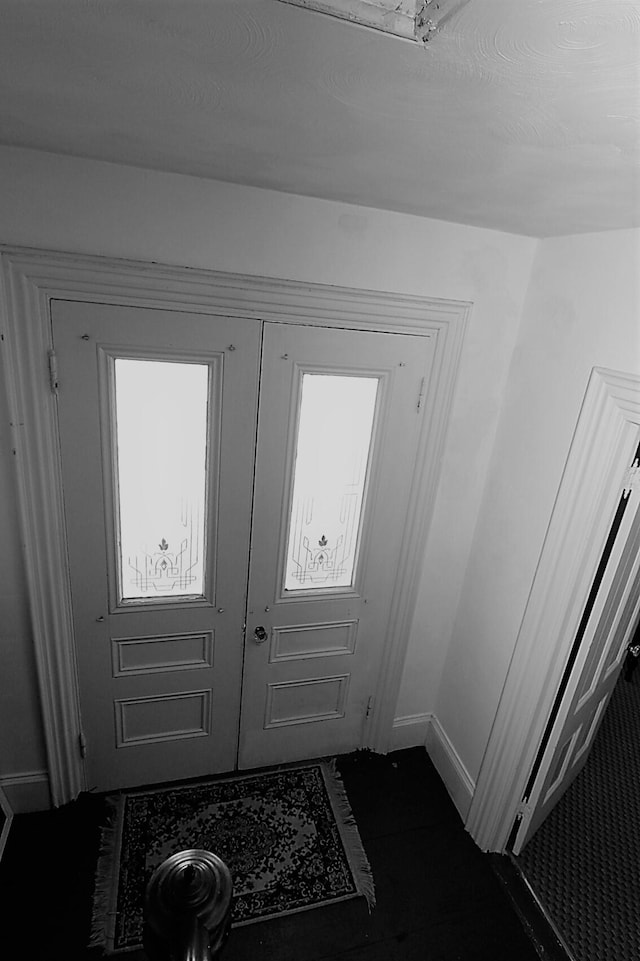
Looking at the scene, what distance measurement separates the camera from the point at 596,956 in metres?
2.02

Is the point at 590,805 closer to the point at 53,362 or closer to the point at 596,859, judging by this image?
the point at 596,859

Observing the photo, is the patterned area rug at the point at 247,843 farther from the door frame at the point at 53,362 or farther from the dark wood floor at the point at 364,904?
the door frame at the point at 53,362

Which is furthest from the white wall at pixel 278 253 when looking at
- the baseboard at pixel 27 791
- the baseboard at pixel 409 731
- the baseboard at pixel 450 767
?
the baseboard at pixel 409 731

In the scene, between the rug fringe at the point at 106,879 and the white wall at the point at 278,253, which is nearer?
the white wall at the point at 278,253

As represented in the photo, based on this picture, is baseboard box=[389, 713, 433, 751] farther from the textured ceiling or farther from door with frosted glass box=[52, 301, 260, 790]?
the textured ceiling

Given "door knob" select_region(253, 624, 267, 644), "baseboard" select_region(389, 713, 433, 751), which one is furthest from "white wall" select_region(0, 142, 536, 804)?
"door knob" select_region(253, 624, 267, 644)

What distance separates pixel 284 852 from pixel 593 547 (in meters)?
1.75

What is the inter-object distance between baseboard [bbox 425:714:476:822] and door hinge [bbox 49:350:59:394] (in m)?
2.35

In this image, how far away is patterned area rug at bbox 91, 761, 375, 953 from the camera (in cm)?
206

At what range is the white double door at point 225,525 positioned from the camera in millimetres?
1892

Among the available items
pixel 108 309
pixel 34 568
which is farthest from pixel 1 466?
pixel 108 309

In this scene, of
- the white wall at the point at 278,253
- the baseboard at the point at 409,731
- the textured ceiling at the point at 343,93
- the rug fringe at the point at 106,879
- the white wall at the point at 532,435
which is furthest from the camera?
the baseboard at the point at 409,731

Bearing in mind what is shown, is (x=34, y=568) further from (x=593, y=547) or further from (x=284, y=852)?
(x=593, y=547)

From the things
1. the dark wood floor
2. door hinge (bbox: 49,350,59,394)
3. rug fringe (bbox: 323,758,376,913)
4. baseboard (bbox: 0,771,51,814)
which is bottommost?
the dark wood floor
